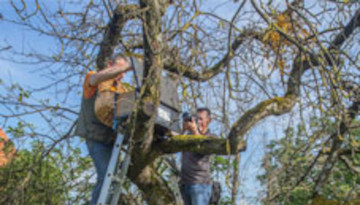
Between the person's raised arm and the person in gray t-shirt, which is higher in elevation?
the person's raised arm

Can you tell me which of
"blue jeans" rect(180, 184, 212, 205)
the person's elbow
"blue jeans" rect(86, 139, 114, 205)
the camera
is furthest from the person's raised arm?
"blue jeans" rect(180, 184, 212, 205)

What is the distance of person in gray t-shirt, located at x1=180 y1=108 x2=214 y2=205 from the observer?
3.57m

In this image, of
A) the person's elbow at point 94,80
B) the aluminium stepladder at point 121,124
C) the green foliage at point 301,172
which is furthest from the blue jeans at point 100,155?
the green foliage at point 301,172

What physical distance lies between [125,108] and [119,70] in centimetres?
30

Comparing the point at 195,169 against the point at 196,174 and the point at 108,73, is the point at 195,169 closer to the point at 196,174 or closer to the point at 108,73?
the point at 196,174

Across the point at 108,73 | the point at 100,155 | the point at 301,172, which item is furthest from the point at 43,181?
the point at 301,172

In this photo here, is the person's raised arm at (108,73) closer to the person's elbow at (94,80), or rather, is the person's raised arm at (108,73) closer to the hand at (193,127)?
the person's elbow at (94,80)

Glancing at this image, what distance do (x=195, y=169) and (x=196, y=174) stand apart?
5cm

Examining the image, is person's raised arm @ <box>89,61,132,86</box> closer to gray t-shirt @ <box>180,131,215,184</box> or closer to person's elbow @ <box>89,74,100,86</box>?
person's elbow @ <box>89,74,100,86</box>

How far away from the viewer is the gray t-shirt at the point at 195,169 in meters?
3.61

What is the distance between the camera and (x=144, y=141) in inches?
135

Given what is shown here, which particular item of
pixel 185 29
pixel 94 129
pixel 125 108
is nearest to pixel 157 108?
pixel 125 108

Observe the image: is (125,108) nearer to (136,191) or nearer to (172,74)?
(172,74)

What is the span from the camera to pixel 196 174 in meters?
3.61
